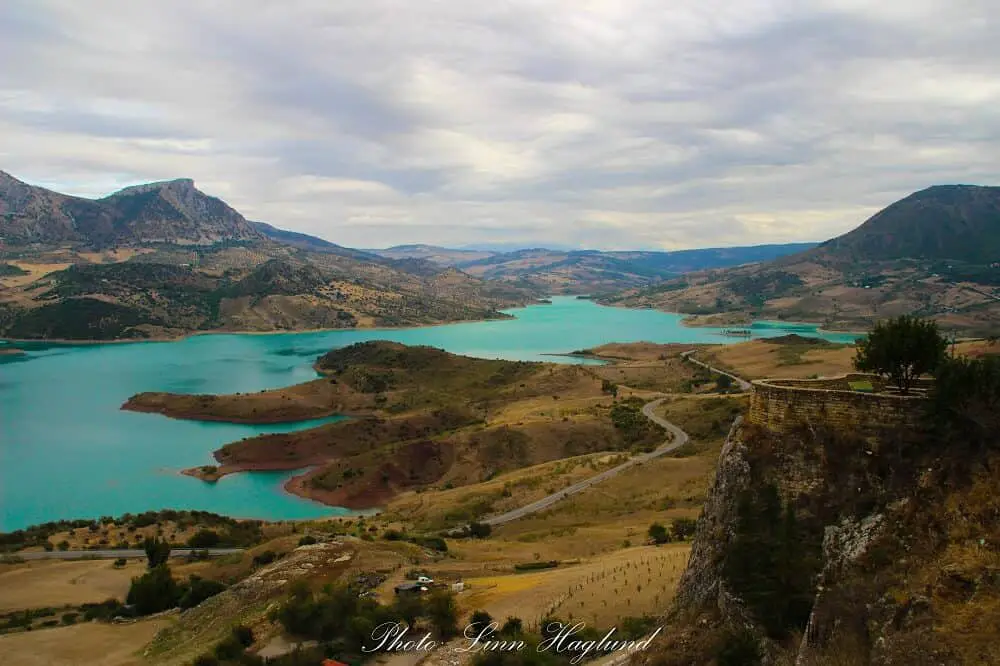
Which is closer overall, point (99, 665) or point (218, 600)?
point (99, 665)

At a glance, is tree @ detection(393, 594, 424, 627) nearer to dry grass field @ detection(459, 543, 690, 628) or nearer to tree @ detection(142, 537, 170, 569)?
dry grass field @ detection(459, 543, 690, 628)

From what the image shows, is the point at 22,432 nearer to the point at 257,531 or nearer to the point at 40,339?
the point at 257,531

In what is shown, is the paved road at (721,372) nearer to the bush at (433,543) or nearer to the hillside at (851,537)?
the bush at (433,543)

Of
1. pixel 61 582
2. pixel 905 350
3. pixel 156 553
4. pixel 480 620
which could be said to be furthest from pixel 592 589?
pixel 61 582

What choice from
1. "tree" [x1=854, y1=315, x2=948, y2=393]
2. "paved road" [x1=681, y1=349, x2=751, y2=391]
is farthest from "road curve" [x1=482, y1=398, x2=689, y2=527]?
"tree" [x1=854, y1=315, x2=948, y2=393]

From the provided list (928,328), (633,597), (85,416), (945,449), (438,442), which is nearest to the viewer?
(945,449)

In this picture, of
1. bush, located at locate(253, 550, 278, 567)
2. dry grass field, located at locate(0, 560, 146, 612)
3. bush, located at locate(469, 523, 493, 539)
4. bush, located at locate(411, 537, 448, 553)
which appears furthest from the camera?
bush, located at locate(469, 523, 493, 539)

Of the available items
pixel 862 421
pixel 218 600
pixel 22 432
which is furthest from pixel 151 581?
pixel 22 432
